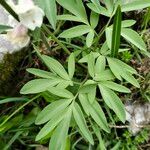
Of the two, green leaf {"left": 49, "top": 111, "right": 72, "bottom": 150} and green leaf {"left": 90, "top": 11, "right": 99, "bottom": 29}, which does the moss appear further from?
green leaf {"left": 49, "top": 111, "right": 72, "bottom": 150}

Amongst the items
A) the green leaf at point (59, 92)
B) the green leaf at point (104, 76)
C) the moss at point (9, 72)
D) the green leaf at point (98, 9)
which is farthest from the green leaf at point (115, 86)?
the moss at point (9, 72)

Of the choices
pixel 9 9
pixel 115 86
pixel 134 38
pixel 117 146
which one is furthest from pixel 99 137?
pixel 9 9

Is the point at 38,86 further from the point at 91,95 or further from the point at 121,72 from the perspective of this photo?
the point at 121,72

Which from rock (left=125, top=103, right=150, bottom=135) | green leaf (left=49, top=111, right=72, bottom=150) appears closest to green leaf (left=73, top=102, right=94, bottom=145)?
green leaf (left=49, top=111, right=72, bottom=150)

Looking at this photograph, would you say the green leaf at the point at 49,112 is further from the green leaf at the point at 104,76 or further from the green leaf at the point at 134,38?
the green leaf at the point at 134,38

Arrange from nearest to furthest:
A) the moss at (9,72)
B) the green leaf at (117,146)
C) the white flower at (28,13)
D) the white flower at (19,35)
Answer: the white flower at (28,13) → the white flower at (19,35) → the green leaf at (117,146) → the moss at (9,72)

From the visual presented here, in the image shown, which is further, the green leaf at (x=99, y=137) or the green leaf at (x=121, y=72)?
the green leaf at (x=99, y=137)

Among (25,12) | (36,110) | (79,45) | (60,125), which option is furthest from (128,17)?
(25,12)

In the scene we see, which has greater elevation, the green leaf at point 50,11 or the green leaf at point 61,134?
the green leaf at point 50,11
